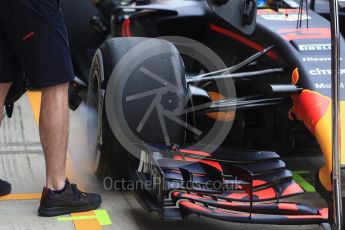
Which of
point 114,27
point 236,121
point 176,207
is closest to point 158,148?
point 176,207

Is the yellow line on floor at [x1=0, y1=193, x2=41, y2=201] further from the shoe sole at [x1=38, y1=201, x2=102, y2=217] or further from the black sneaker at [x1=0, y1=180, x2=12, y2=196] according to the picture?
the shoe sole at [x1=38, y1=201, x2=102, y2=217]

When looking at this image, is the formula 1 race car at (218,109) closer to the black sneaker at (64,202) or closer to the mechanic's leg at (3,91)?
the black sneaker at (64,202)

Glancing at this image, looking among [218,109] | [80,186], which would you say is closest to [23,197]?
[80,186]

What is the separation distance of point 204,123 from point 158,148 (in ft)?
3.12

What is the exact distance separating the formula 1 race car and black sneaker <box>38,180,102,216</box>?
27 cm

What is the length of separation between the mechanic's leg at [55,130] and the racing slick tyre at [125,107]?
9.7 inches

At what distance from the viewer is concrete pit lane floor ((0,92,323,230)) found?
141 inches

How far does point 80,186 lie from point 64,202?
525 millimetres

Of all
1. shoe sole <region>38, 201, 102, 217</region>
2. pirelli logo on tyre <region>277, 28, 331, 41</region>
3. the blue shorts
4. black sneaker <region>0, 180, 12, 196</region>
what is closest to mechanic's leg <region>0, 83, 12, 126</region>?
the blue shorts

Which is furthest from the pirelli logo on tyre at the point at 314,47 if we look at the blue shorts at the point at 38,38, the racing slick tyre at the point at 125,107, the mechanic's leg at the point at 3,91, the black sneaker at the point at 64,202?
the mechanic's leg at the point at 3,91

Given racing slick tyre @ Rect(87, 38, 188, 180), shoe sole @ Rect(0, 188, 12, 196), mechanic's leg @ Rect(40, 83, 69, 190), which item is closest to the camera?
mechanic's leg @ Rect(40, 83, 69, 190)

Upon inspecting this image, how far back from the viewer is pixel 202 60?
4.72 metres

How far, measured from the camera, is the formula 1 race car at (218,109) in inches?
128

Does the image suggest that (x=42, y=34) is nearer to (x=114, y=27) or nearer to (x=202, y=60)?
(x=202, y=60)
